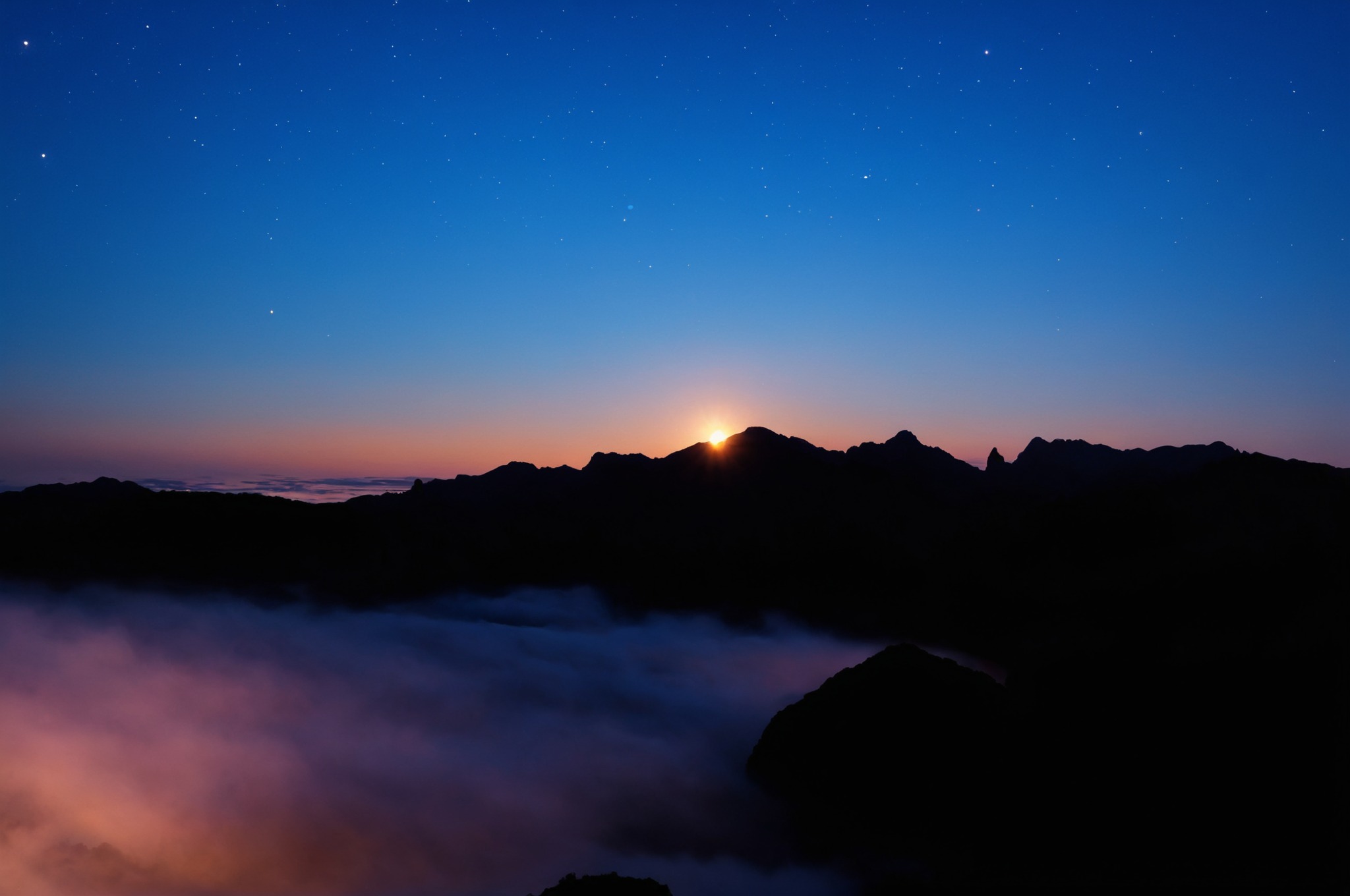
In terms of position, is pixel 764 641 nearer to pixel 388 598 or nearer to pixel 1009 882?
pixel 388 598

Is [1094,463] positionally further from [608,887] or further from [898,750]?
[608,887]

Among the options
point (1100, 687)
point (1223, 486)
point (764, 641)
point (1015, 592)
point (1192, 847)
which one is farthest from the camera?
point (764, 641)

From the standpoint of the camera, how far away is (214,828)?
57.7 m

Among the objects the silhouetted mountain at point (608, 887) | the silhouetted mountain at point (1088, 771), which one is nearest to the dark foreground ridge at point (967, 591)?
the silhouetted mountain at point (1088, 771)

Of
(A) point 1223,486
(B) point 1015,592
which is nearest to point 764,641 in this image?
(B) point 1015,592

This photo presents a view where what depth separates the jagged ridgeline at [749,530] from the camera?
7975 centimetres

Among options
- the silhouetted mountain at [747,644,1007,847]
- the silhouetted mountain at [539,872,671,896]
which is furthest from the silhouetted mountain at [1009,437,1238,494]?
the silhouetted mountain at [539,872,671,896]

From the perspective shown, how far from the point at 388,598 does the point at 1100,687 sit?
446 feet

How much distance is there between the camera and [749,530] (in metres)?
146

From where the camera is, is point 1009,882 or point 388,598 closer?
point 1009,882

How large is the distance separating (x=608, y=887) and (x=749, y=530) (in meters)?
135

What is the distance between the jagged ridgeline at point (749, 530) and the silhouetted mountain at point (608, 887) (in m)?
71.0

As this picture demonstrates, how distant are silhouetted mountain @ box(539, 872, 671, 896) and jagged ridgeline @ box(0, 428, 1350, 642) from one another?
7096 centimetres

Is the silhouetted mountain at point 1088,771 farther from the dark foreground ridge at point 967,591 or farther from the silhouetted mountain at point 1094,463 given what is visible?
the silhouetted mountain at point 1094,463
